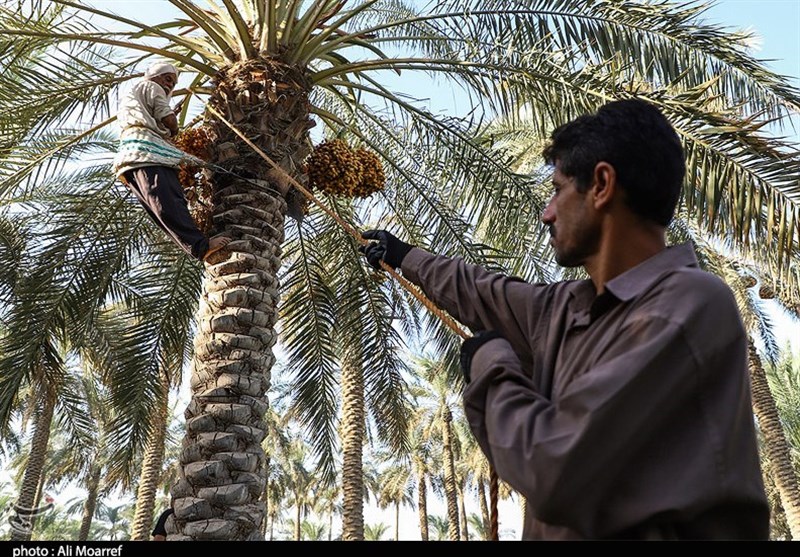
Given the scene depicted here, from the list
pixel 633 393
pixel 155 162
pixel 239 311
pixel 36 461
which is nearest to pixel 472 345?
pixel 633 393

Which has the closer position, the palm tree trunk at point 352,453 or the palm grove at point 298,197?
the palm grove at point 298,197

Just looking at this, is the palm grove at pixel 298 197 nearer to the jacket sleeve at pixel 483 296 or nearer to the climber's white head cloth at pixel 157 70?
the climber's white head cloth at pixel 157 70

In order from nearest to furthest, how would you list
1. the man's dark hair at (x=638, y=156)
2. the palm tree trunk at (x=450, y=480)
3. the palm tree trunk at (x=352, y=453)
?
the man's dark hair at (x=638, y=156)
the palm tree trunk at (x=352, y=453)
the palm tree trunk at (x=450, y=480)

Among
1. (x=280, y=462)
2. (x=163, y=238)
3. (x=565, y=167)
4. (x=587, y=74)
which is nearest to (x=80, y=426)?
(x=163, y=238)

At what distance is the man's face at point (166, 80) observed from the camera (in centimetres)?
480

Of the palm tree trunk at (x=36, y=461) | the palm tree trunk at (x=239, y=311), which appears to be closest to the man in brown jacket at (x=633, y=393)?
the palm tree trunk at (x=239, y=311)

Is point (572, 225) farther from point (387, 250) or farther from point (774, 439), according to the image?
point (774, 439)

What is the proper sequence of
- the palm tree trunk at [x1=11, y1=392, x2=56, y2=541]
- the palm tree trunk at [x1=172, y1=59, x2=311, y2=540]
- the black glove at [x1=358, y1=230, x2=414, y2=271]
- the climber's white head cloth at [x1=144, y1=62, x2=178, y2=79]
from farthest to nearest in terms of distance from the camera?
1. the palm tree trunk at [x1=11, y1=392, x2=56, y2=541]
2. the climber's white head cloth at [x1=144, y1=62, x2=178, y2=79]
3. the palm tree trunk at [x1=172, y1=59, x2=311, y2=540]
4. the black glove at [x1=358, y1=230, x2=414, y2=271]

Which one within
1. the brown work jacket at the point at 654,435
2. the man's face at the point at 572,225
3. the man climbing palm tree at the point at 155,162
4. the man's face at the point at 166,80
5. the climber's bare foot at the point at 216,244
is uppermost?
the man's face at the point at 166,80

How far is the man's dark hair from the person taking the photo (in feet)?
5.48

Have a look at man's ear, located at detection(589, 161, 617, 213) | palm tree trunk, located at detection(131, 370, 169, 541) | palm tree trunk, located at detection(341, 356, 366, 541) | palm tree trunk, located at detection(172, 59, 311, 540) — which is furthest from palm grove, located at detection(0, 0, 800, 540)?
palm tree trunk, located at detection(131, 370, 169, 541)

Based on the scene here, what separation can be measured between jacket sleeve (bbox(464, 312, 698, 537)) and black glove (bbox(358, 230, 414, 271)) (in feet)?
5.70

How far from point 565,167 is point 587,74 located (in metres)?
4.03

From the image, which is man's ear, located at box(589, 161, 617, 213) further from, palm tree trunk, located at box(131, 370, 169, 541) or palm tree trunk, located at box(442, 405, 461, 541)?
palm tree trunk, located at box(442, 405, 461, 541)
